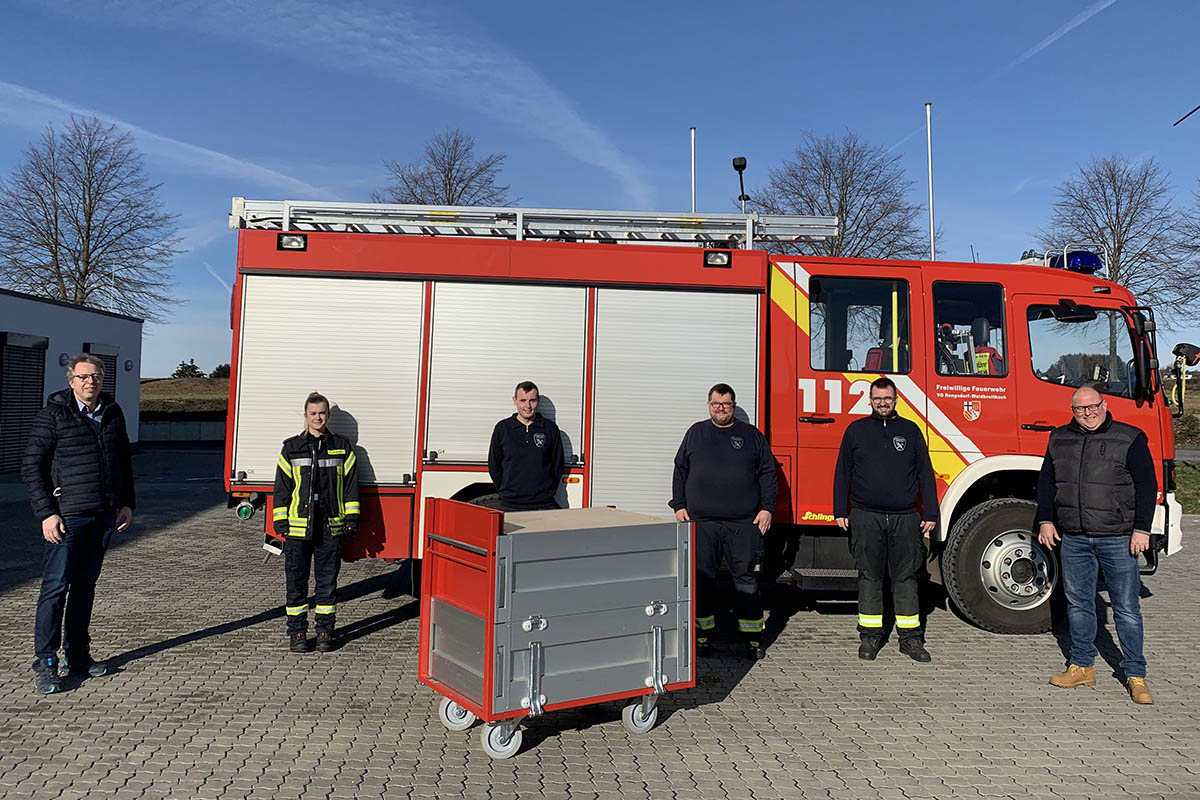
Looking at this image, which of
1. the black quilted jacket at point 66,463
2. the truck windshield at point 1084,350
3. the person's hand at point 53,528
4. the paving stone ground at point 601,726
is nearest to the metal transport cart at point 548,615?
the paving stone ground at point 601,726

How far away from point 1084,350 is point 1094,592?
201 cm

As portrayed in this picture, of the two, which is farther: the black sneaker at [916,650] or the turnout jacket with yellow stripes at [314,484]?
the black sneaker at [916,650]

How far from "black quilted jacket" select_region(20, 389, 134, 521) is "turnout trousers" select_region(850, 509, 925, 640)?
15.4ft

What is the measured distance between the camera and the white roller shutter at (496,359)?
6105 mm

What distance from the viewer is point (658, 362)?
20.5ft

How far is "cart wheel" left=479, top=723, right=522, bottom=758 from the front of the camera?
4.02m

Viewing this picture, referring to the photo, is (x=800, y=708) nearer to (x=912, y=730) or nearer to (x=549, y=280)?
(x=912, y=730)

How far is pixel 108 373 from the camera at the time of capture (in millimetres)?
22344

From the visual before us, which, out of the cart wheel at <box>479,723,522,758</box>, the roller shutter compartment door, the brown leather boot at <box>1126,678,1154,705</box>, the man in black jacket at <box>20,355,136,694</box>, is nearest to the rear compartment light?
the man in black jacket at <box>20,355,136,694</box>

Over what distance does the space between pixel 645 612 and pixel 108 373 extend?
73.2 feet

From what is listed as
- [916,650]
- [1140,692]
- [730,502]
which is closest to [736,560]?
[730,502]

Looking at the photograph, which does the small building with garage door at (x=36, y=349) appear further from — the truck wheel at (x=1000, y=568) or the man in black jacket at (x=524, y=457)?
the truck wheel at (x=1000, y=568)

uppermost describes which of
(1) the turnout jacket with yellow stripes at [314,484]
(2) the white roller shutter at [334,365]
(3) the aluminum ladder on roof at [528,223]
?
(3) the aluminum ladder on roof at [528,223]

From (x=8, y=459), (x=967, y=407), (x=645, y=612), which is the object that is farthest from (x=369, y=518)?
(x=8, y=459)
